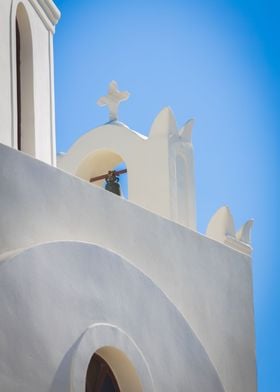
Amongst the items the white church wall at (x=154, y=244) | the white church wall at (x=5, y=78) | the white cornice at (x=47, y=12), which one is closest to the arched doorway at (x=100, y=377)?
the white church wall at (x=154, y=244)

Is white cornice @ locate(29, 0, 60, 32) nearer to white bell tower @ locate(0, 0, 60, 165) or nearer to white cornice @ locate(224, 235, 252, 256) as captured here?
white bell tower @ locate(0, 0, 60, 165)

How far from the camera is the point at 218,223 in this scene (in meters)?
13.4

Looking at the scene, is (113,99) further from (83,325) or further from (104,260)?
(83,325)

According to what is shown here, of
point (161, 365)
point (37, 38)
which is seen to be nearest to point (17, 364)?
Answer: point (161, 365)

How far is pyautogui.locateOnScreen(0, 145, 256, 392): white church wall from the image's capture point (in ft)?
30.2

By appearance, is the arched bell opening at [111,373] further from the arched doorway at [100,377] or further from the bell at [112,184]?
the bell at [112,184]

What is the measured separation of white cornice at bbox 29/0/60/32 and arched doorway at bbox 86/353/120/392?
3.49 meters

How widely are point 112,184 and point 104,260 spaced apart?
2942mm

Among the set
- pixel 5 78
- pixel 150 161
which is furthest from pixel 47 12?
pixel 150 161

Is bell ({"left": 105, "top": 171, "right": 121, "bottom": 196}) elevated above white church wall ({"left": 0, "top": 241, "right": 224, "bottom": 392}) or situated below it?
above

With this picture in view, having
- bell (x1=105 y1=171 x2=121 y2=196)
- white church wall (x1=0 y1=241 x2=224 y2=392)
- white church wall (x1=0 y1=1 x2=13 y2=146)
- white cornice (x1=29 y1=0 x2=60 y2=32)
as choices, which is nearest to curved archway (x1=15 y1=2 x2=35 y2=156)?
white cornice (x1=29 y1=0 x2=60 y2=32)

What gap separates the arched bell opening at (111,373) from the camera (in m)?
9.80

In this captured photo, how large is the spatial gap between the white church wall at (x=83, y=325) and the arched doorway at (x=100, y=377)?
8cm

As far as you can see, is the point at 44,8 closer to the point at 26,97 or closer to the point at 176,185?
the point at 26,97
